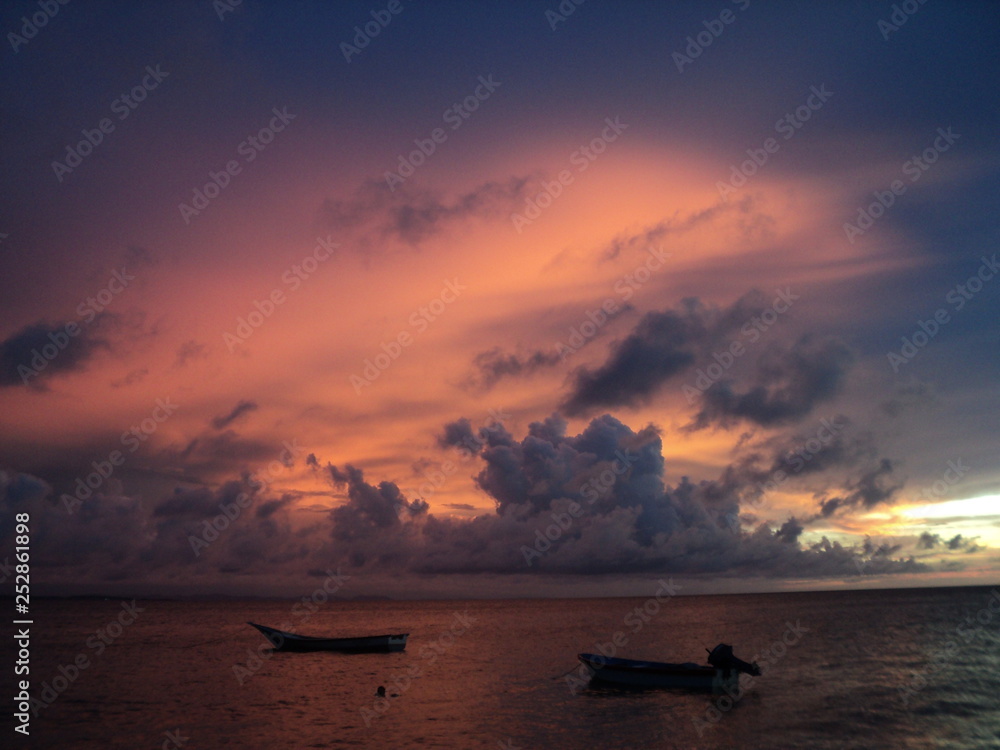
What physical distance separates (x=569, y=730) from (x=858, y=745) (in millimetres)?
14369

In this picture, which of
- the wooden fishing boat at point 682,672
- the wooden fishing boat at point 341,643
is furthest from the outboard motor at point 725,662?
the wooden fishing boat at point 341,643

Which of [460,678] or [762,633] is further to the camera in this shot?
[762,633]

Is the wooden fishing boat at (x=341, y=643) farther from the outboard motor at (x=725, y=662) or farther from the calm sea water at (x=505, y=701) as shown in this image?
the outboard motor at (x=725, y=662)

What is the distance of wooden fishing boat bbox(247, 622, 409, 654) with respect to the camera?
258 ft

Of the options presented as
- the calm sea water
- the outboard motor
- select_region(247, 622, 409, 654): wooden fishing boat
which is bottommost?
the calm sea water

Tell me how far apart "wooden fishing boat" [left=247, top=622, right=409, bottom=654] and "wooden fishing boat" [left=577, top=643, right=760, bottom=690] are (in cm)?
3583

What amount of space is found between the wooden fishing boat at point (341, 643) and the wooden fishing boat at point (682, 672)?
35831mm

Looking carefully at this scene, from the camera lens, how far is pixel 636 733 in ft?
122

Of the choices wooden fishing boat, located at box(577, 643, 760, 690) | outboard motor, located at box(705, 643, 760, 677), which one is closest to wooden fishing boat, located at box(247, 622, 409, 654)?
wooden fishing boat, located at box(577, 643, 760, 690)

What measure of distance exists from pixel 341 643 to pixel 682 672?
44.4 meters

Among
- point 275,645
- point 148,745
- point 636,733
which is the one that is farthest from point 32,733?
point 275,645

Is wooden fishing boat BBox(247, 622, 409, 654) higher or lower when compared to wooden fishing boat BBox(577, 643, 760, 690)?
higher

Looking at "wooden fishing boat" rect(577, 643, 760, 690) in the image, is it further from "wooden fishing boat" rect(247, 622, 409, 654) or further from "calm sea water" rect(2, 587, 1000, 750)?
"wooden fishing boat" rect(247, 622, 409, 654)

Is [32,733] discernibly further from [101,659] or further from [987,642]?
[987,642]
